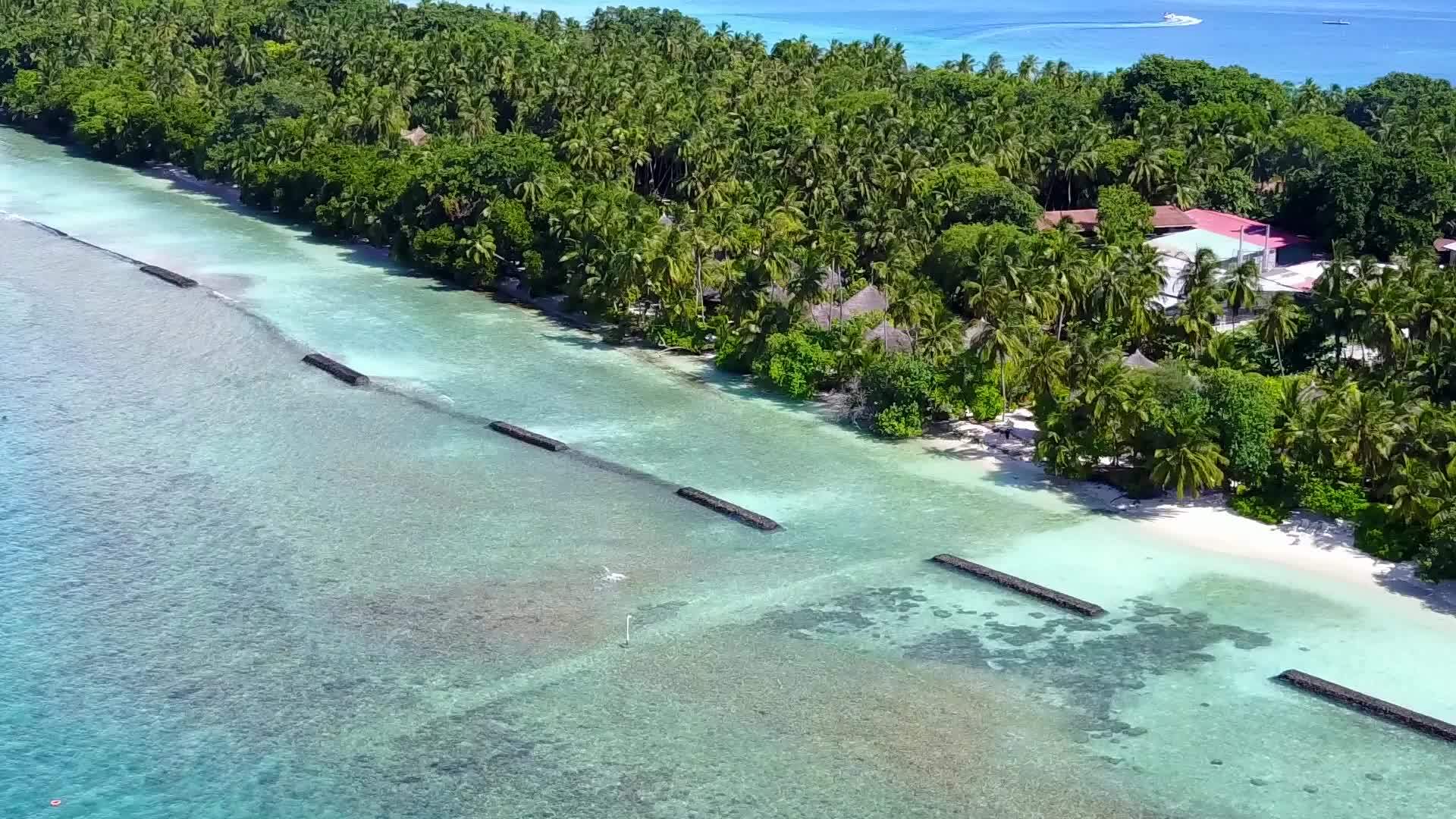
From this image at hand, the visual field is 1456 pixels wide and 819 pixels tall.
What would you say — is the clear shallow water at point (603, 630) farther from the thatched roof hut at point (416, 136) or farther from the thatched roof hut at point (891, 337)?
the thatched roof hut at point (416, 136)

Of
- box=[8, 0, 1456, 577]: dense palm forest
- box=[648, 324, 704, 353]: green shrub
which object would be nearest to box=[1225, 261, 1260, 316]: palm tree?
box=[8, 0, 1456, 577]: dense palm forest

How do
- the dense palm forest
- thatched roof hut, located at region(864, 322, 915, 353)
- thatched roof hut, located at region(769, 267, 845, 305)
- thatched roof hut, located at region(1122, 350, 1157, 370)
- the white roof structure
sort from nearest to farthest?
1. the dense palm forest
2. thatched roof hut, located at region(1122, 350, 1157, 370)
3. thatched roof hut, located at region(864, 322, 915, 353)
4. thatched roof hut, located at region(769, 267, 845, 305)
5. the white roof structure

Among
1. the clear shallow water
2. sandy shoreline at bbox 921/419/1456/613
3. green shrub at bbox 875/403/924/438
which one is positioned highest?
green shrub at bbox 875/403/924/438

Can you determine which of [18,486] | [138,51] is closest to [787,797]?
[18,486]

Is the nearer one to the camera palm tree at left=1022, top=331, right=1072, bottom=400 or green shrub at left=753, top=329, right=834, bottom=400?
palm tree at left=1022, top=331, right=1072, bottom=400

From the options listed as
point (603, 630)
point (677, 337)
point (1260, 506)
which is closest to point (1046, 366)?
point (1260, 506)

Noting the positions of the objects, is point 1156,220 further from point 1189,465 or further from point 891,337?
point 1189,465

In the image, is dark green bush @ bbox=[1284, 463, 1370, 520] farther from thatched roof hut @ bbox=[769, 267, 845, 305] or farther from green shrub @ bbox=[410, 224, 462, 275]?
green shrub @ bbox=[410, 224, 462, 275]
